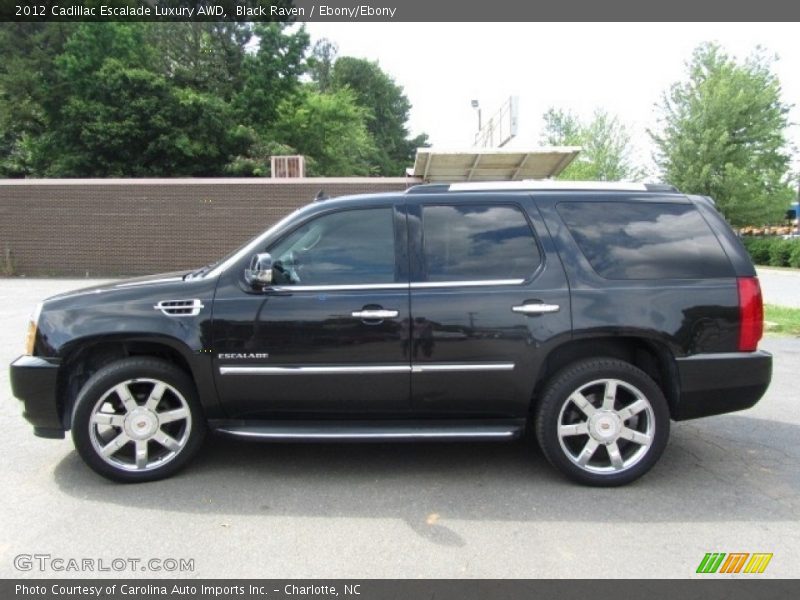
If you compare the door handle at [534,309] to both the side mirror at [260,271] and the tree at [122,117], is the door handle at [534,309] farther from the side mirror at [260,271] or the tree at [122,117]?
the tree at [122,117]

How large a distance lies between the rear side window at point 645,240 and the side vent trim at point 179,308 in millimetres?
2421

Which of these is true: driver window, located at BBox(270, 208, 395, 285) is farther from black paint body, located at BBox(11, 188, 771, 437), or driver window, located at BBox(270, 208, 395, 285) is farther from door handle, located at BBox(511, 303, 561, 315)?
door handle, located at BBox(511, 303, 561, 315)

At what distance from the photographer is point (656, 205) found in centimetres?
399

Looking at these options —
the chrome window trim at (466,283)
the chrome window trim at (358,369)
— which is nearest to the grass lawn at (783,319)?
the chrome window trim at (466,283)

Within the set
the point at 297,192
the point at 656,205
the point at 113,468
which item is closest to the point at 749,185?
the point at 297,192

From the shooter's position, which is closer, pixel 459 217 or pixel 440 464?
pixel 459 217

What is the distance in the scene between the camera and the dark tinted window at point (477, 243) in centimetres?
388

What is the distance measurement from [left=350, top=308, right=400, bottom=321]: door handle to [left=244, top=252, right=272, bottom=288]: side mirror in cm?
58

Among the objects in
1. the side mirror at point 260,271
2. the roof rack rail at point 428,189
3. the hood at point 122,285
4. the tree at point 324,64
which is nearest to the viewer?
the side mirror at point 260,271

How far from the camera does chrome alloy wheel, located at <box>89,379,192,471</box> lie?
12.5 feet

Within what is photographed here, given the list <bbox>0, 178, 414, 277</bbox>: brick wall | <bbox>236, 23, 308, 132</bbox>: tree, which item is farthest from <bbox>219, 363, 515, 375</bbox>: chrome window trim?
<bbox>236, 23, 308, 132</bbox>: tree

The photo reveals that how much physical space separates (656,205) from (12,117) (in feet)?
95.2

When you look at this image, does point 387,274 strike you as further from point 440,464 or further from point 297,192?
point 297,192

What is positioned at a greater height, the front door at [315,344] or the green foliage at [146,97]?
the green foliage at [146,97]
